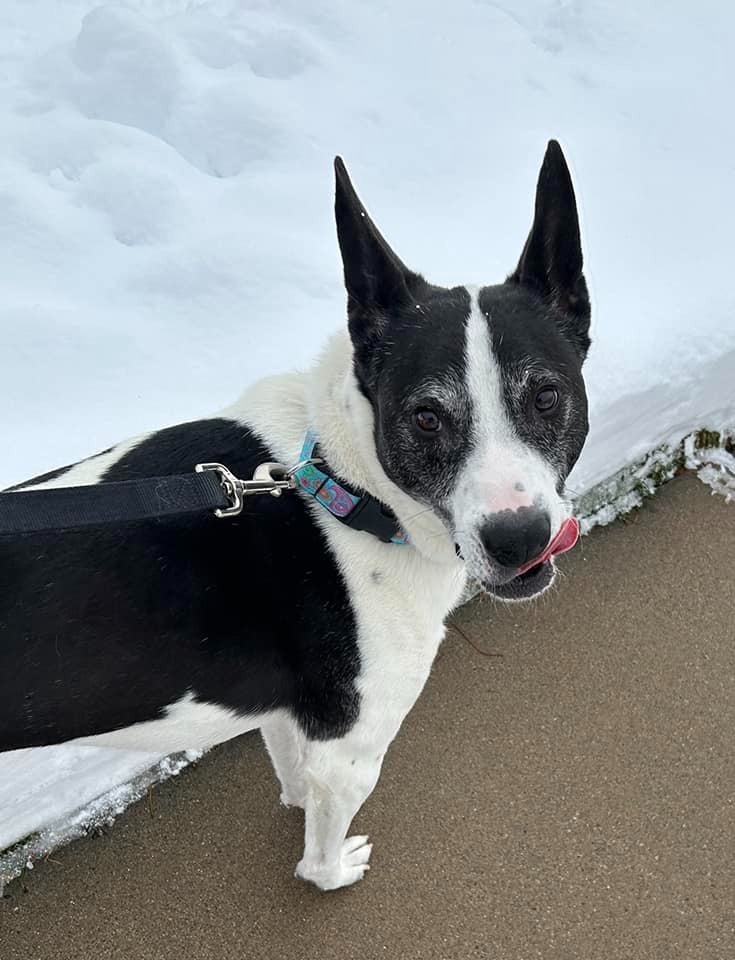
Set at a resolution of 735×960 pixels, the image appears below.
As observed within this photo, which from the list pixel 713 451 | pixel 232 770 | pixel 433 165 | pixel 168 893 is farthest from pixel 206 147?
pixel 168 893

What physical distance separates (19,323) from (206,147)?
1.51 m

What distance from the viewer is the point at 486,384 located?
1917 mm

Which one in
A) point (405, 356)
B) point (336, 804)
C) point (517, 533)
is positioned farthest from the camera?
point (336, 804)

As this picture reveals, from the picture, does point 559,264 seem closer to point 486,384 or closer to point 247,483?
point 486,384

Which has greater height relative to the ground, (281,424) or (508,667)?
(281,424)

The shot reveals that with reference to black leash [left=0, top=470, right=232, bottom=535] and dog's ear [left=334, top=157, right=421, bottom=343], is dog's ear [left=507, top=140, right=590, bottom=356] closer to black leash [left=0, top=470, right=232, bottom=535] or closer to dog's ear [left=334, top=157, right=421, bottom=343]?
dog's ear [left=334, top=157, right=421, bottom=343]

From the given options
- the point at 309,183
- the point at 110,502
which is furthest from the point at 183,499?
the point at 309,183

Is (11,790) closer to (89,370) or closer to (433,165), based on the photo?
(89,370)

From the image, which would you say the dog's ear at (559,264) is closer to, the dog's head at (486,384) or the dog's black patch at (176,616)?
the dog's head at (486,384)

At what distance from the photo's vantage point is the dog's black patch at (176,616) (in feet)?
6.02

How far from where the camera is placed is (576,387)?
6.72ft

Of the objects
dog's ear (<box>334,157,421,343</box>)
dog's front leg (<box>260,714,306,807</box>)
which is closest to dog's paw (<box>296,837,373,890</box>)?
dog's front leg (<box>260,714,306,807</box>)

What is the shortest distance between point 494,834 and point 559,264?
5.53 ft

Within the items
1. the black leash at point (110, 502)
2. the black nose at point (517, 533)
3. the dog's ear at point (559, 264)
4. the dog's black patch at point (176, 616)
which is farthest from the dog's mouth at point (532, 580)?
the black leash at point (110, 502)
